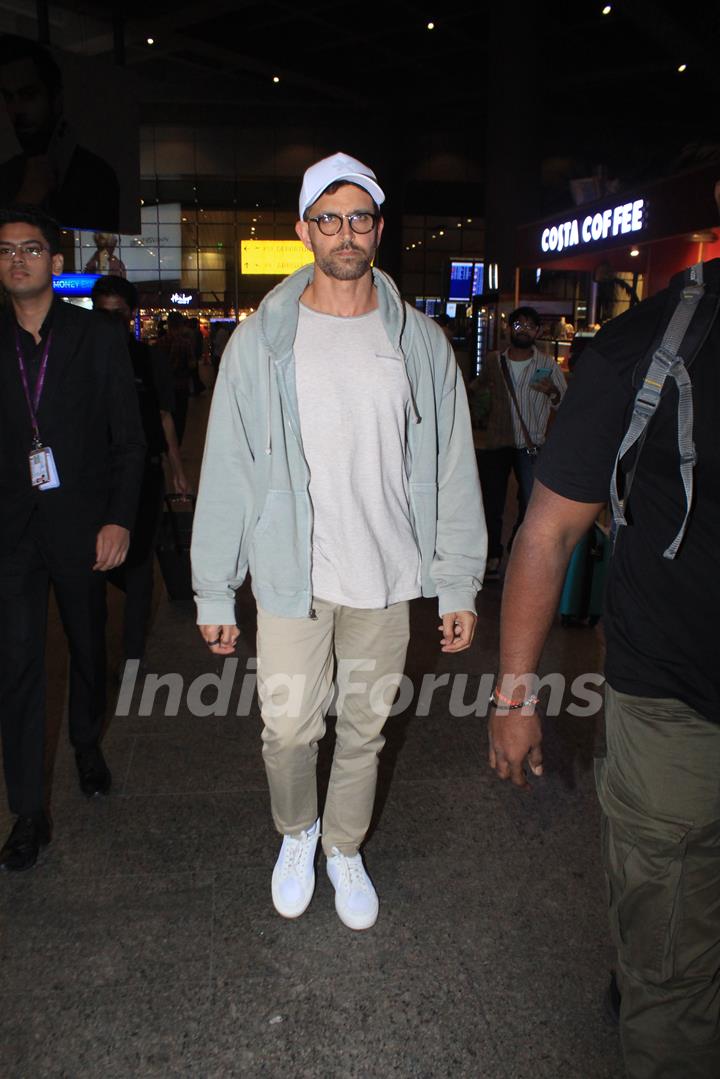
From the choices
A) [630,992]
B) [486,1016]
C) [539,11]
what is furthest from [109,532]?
[539,11]

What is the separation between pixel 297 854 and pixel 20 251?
7.27ft

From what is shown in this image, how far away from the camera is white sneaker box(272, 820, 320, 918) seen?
2.79 metres

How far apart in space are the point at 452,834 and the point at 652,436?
2.05 meters

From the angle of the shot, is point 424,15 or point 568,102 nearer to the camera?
point 424,15

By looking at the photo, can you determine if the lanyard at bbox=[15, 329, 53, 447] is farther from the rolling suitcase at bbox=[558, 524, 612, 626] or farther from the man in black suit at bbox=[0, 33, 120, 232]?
the man in black suit at bbox=[0, 33, 120, 232]

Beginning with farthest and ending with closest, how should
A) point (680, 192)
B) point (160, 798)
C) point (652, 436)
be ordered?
1. point (680, 192)
2. point (160, 798)
3. point (652, 436)

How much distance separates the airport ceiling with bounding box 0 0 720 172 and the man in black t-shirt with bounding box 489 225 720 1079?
68.8 ft

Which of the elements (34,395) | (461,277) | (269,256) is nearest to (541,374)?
(34,395)

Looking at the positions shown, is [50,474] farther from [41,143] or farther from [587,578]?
[41,143]

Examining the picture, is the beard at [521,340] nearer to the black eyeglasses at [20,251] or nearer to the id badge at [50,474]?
the black eyeglasses at [20,251]

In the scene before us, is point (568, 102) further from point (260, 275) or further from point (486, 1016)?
point (486, 1016)

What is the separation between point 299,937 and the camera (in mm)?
2701

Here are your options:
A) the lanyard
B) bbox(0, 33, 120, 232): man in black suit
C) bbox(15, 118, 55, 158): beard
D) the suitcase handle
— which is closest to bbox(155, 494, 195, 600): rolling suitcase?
the suitcase handle

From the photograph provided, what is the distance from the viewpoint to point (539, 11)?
2020cm
